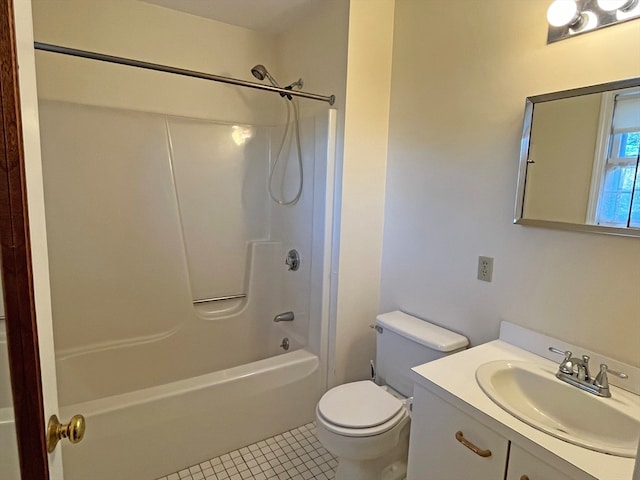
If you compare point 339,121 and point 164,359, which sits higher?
point 339,121

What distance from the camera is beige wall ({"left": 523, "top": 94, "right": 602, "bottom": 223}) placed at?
1279mm

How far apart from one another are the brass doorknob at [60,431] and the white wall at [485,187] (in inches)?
59.0

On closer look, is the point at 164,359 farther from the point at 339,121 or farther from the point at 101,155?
the point at 339,121

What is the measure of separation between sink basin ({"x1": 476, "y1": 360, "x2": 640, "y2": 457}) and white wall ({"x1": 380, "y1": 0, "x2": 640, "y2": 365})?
8.1 inches

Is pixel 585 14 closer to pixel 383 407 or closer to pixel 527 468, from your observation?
pixel 527 468

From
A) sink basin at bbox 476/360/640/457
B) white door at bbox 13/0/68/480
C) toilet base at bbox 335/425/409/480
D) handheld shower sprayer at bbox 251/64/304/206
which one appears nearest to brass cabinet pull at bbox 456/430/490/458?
sink basin at bbox 476/360/640/457

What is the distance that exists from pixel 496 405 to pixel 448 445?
222mm

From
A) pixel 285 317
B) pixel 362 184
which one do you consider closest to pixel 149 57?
pixel 362 184

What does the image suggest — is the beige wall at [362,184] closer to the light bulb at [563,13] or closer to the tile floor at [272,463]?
the tile floor at [272,463]

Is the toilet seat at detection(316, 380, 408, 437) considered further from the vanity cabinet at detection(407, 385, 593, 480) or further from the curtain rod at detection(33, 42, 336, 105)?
the curtain rod at detection(33, 42, 336, 105)

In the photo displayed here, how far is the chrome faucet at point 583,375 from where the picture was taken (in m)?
1.16

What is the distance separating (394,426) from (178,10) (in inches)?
101

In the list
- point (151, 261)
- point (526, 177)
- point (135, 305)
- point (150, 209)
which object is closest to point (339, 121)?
point (526, 177)

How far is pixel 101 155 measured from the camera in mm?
2123
